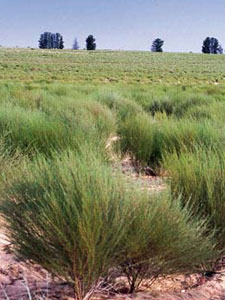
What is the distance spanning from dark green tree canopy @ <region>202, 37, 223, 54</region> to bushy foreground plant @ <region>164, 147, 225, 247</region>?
98.5 metres

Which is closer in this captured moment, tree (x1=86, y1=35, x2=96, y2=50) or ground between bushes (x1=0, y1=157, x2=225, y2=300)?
ground between bushes (x1=0, y1=157, x2=225, y2=300)

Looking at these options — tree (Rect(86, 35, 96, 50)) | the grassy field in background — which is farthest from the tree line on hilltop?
the grassy field in background

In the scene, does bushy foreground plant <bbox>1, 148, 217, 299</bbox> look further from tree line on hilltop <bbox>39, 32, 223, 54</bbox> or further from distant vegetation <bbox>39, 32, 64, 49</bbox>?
distant vegetation <bbox>39, 32, 64, 49</bbox>

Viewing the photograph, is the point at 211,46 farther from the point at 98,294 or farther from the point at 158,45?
the point at 98,294

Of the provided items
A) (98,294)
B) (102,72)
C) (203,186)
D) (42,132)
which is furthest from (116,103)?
(102,72)

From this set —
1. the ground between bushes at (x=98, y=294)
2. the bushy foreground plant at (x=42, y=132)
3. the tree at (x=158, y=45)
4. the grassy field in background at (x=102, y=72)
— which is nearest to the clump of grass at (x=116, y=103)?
the bushy foreground plant at (x=42, y=132)

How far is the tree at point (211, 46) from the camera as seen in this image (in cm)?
9678

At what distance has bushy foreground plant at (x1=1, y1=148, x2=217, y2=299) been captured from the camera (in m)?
2.12

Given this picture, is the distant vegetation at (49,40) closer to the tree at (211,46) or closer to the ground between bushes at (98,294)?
the tree at (211,46)

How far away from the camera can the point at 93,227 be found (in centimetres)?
211

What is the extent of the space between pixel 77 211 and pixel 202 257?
36.2 inches

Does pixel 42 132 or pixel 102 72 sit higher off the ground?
pixel 102 72

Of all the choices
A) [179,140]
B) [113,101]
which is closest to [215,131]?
[179,140]

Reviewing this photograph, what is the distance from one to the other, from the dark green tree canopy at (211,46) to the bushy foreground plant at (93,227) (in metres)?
99.3
